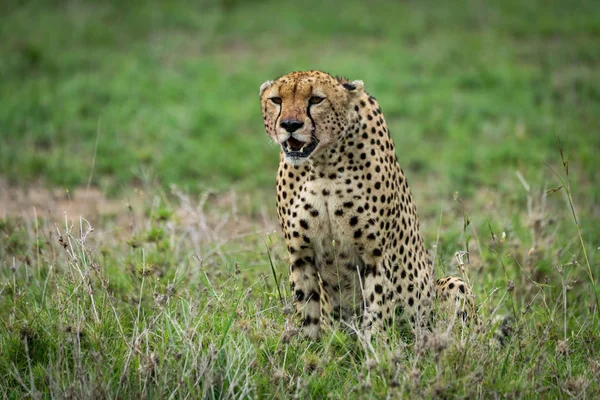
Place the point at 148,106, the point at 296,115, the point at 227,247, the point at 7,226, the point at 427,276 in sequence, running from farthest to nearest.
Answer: the point at 148,106
the point at 227,247
the point at 7,226
the point at 427,276
the point at 296,115

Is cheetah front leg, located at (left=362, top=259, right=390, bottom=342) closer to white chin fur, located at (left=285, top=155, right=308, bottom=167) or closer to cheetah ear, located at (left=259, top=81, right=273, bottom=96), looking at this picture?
white chin fur, located at (left=285, top=155, right=308, bottom=167)

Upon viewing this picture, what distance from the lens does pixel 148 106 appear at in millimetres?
7406

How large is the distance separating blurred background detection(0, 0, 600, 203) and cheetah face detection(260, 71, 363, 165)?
172 centimetres

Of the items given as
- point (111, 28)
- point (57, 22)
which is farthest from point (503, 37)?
point (57, 22)

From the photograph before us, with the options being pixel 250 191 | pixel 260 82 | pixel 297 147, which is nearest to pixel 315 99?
pixel 297 147

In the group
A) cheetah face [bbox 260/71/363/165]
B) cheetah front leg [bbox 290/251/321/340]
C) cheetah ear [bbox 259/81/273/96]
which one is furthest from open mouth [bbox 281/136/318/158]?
cheetah front leg [bbox 290/251/321/340]

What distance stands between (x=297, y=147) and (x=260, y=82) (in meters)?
5.17

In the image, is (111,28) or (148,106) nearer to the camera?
(148,106)

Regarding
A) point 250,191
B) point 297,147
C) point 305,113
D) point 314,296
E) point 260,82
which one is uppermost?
point 305,113

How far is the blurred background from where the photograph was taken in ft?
20.9

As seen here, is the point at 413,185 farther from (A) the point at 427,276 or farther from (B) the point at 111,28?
(B) the point at 111,28

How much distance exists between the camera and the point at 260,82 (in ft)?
26.6

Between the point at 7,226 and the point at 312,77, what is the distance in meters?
1.78

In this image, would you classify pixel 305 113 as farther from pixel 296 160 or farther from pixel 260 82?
pixel 260 82
